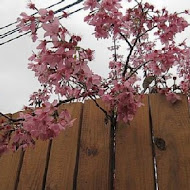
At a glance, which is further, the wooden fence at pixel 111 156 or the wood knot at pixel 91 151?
the wood knot at pixel 91 151

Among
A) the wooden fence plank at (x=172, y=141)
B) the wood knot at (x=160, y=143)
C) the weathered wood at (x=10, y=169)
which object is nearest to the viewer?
the wooden fence plank at (x=172, y=141)

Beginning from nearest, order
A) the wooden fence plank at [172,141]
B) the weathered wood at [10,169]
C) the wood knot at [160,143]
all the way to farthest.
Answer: the wooden fence plank at [172,141] < the wood knot at [160,143] < the weathered wood at [10,169]

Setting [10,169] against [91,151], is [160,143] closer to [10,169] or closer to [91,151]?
[91,151]

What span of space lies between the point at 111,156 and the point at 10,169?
582mm

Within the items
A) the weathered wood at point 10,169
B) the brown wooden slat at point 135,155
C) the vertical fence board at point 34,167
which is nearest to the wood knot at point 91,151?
the brown wooden slat at point 135,155

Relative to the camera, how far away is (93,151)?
155 centimetres

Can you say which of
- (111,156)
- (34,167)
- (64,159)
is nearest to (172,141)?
(111,156)

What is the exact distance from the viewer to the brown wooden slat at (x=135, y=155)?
140 centimetres

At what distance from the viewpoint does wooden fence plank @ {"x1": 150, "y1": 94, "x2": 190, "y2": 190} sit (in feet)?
4.48

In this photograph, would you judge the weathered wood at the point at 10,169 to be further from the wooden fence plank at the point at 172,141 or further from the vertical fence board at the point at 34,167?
the wooden fence plank at the point at 172,141

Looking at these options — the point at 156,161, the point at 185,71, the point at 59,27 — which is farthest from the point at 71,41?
the point at 185,71

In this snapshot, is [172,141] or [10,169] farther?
[10,169]

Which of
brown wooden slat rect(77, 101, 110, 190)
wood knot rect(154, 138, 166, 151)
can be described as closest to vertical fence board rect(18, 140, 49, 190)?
brown wooden slat rect(77, 101, 110, 190)

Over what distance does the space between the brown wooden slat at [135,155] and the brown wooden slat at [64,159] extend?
233mm
